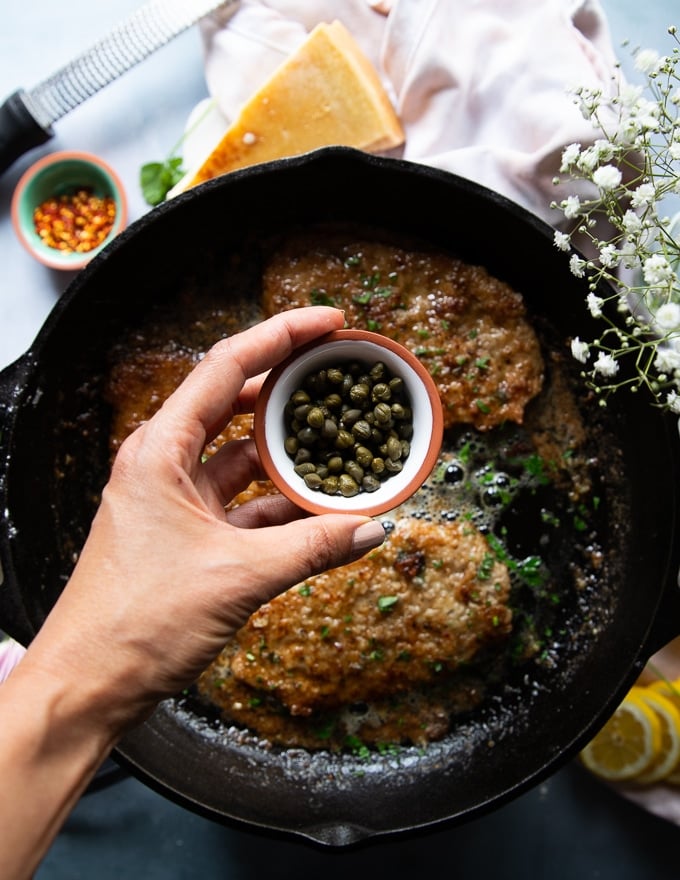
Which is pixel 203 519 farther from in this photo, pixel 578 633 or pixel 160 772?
pixel 578 633

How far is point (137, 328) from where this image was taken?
3.42 m

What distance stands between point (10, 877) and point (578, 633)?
2245 millimetres

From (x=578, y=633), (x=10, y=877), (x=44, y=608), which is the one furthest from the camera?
(x=578, y=633)

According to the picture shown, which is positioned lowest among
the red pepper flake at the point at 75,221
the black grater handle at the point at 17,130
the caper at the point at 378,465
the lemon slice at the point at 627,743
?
the lemon slice at the point at 627,743

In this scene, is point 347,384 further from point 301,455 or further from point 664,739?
point 664,739

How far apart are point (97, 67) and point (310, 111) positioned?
3.02ft

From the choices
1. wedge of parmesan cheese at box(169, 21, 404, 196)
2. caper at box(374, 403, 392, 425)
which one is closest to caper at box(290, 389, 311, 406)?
caper at box(374, 403, 392, 425)

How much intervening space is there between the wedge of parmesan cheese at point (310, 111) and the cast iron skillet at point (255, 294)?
0.23 metres

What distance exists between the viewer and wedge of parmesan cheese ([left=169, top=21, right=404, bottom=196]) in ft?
10.9

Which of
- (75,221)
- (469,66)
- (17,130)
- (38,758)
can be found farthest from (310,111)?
(38,758)

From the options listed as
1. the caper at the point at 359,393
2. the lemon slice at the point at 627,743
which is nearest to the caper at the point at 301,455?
the caper at the point at 359,393

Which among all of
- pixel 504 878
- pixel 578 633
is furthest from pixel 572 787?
pixel 578 633

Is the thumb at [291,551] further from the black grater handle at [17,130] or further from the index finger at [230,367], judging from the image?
the black grater handle at [17,130]

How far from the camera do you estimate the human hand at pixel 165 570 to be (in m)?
2.15
